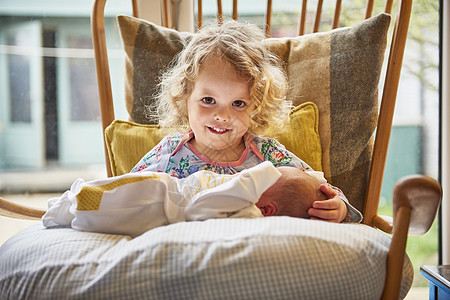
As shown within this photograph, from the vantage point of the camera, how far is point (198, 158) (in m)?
1.14

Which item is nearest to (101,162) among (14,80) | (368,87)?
(14,80)

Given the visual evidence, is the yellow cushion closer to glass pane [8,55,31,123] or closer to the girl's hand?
the girl's hand

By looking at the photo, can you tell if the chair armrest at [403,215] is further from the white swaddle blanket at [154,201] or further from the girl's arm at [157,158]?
the girl's arm at [157,158]

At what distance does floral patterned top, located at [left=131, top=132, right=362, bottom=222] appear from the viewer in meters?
1.12

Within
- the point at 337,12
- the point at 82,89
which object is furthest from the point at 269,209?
the point at 82,89

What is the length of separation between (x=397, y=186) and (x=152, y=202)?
39 centimetres

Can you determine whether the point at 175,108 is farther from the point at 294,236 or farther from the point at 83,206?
the point at 294,236

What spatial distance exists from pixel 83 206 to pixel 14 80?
962 mm

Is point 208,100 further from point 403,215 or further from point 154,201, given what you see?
point 403,215

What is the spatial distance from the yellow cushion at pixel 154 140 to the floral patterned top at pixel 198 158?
1.2 inches

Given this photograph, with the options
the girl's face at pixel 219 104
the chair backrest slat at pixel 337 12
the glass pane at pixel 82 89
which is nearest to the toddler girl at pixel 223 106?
the girl's face at pixel 219 104

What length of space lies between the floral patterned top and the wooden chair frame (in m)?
0.18

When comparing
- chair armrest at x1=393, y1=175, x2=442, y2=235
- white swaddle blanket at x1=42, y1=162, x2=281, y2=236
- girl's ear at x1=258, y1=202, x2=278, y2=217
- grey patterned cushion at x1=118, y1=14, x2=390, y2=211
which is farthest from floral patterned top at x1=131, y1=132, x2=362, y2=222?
chair armrest at x1=393, y1=175, x2=442, y2=235

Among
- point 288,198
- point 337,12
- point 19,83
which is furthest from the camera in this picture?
point 19,83
